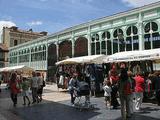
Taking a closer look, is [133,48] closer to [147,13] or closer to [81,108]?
[147,13]

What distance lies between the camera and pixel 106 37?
3278cm

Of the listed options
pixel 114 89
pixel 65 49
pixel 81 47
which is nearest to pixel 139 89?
pixel 114 89

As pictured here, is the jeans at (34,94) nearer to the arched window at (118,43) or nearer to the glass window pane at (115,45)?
the arched window at (118,43)

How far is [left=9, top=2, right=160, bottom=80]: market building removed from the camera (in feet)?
89.1

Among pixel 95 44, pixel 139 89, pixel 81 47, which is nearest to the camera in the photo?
pixel 139 89

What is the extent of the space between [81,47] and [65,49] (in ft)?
15.9

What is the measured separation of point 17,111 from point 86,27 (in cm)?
2268

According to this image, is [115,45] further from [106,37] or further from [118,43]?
[106,37]

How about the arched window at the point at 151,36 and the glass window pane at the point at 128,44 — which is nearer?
the arched window at the point at 151,36

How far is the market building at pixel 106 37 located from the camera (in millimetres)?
27156

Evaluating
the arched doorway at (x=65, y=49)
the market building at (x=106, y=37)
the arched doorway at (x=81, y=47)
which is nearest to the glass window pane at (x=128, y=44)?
the market building at (x=106, y=37)

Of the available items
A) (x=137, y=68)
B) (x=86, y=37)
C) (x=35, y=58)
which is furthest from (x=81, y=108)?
(x=35, y=58)

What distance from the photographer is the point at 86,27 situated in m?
36.2

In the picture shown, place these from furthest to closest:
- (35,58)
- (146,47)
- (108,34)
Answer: (35,58) < (108,34) < (146,47)
